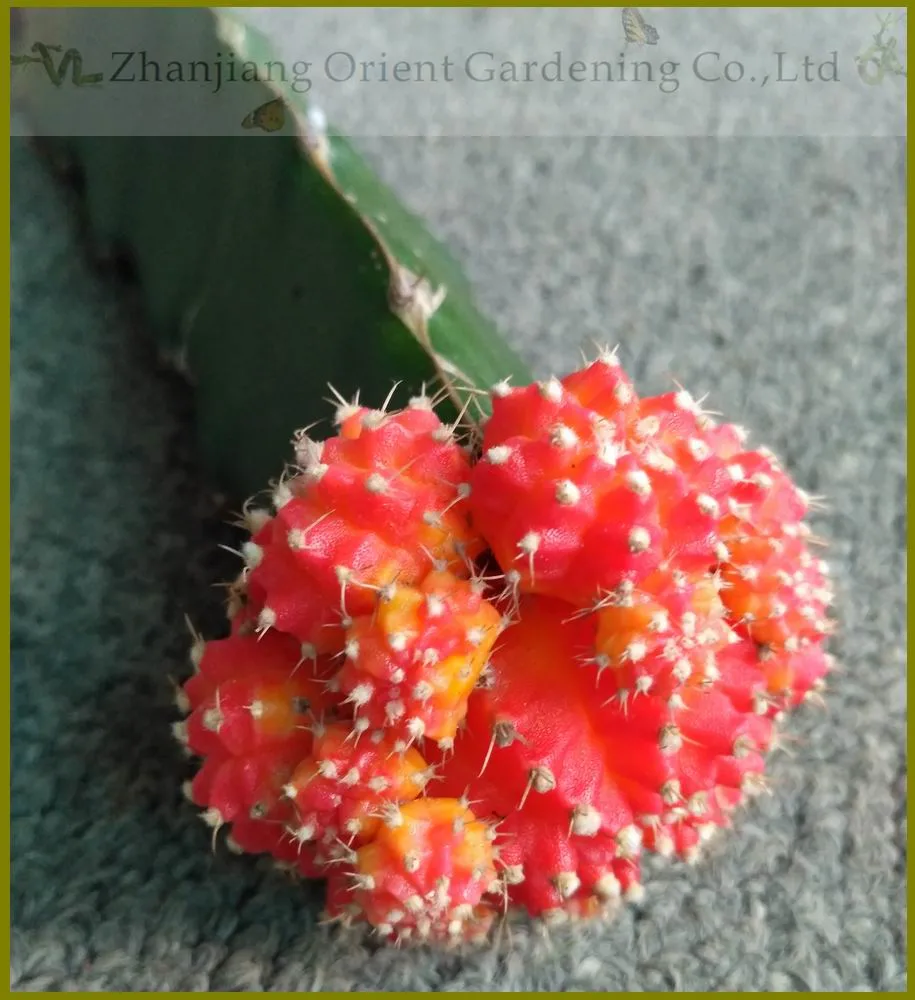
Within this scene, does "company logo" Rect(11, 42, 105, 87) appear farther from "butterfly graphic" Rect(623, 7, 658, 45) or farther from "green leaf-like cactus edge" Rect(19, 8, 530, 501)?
"butterfly graphic" Rect(623, 7, 658, 45)

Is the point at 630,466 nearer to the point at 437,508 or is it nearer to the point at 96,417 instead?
the point at 437,508

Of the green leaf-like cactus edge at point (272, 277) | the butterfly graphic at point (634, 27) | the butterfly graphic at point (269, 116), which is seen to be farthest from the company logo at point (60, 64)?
the butterfly graphic at point (634, 27)

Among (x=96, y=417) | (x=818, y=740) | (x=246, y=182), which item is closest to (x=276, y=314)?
(x=246, y=182)

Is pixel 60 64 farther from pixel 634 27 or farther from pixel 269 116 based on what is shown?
pixel 634 27

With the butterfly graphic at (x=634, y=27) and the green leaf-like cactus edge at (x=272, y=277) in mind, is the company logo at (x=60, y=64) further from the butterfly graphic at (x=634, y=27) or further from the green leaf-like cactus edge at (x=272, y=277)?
the butterfly graphic at (x=634, y=27)

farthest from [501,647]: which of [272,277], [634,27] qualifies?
[634,27]

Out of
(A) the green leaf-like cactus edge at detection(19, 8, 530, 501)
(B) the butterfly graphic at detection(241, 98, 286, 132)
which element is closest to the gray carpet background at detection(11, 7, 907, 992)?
(A) the green leaf-like cactus edge at detection(19, 8, 530, 501)
